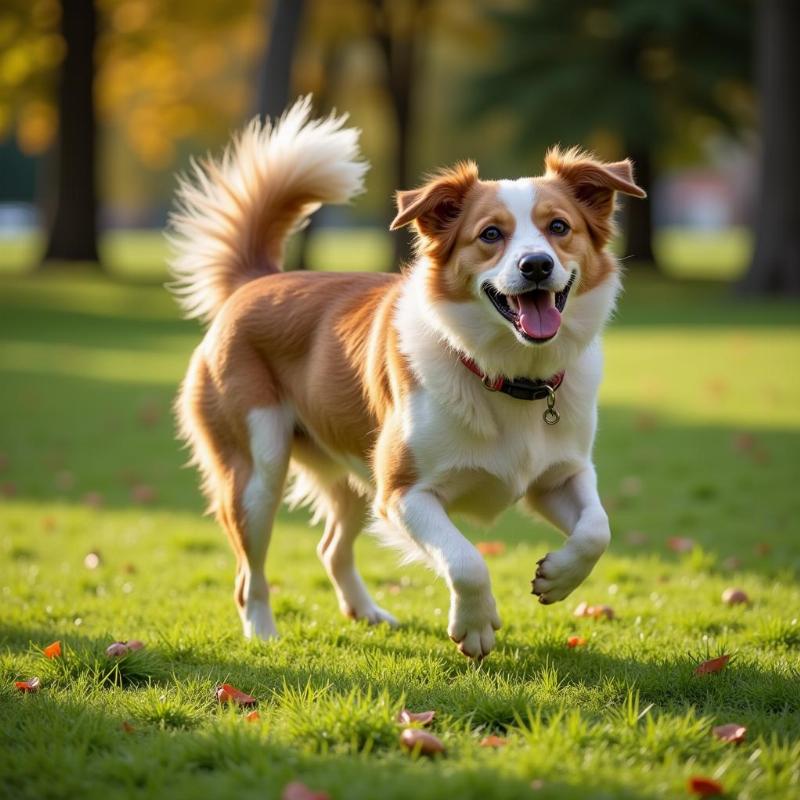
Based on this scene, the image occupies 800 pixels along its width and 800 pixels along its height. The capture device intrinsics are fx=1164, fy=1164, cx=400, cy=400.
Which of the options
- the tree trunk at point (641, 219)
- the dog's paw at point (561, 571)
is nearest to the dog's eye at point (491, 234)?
the dog's paw at point (561, 571)

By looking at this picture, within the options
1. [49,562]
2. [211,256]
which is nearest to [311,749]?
[211,256]

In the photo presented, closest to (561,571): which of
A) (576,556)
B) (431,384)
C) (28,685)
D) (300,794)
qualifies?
(576,556)

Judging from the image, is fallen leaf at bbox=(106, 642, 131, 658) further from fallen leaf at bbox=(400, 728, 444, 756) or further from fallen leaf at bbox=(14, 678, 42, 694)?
fallen leaf at bbox=(400, 728, 444, 756)

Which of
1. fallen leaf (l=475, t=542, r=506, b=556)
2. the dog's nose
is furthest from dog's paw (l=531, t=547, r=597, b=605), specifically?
fallen leaf (l=475, t=542, r=506, b=556)

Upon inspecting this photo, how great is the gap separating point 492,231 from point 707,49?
2531 centimetres

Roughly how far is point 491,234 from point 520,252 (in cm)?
26

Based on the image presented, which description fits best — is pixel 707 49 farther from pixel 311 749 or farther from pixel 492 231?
pixel 311 749

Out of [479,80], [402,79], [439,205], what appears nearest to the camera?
[439,205]

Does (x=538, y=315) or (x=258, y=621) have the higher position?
(x=538, y=315)

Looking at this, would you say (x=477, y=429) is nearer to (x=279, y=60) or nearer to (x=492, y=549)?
(x=492, y=549)

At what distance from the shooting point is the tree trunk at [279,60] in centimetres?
2012

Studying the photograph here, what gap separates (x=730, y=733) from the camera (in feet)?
12.8

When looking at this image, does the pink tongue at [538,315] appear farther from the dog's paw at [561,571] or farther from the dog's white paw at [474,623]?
the dog's white paw at [474,623]

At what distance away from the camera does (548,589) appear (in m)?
4.89
